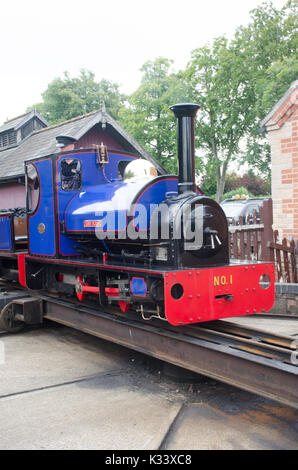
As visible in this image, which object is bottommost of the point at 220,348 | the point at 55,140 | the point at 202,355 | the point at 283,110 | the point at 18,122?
the point at 202,355

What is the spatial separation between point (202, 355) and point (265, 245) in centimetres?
461

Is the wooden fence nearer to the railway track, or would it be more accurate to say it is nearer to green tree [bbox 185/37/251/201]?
the railway track

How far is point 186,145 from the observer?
449 cm

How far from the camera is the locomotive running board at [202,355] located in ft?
10.1

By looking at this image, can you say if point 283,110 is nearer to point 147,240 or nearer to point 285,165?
point 285,165

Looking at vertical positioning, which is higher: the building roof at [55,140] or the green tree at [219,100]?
the green tree at [219,100]

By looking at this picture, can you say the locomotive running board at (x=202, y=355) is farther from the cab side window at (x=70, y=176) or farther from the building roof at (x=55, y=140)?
the building roof at (x=55, y=140)

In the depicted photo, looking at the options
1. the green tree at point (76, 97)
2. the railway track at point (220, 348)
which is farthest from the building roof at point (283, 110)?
the green tree at point (76, 97)

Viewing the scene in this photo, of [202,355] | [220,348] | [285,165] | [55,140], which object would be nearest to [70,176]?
[202,355]

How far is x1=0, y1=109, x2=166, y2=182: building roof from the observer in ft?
47.2

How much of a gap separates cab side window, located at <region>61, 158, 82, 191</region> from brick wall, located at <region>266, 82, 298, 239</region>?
4.54m

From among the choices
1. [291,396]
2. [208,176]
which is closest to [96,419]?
[291,396]

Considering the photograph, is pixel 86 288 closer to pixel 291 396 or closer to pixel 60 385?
pixel 60 385
